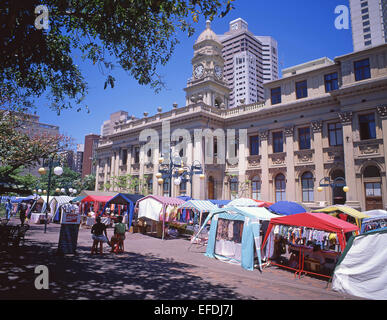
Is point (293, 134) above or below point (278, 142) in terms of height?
above

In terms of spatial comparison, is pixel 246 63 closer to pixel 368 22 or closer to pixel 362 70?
pixel 368 22

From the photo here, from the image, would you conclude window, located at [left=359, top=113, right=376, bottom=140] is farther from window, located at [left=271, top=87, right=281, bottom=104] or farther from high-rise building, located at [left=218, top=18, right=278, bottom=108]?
high-rise building, located at [left=218, top=18, right=278, bottom=108]

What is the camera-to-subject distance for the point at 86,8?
7953mm

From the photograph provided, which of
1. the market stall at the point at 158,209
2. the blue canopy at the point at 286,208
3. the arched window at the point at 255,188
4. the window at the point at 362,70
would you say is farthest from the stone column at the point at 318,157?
the market stall at the point at 158,209

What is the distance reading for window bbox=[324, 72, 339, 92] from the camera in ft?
79.0

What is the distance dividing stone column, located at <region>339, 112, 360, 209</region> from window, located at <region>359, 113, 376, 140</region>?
903 mm

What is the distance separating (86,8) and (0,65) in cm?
292

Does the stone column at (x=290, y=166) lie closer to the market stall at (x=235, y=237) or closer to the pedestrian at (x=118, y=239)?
the market stall at (x=235, y=237)

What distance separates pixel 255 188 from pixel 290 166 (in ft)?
14.2

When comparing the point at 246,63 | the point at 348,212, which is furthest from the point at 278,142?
the point at 246,63

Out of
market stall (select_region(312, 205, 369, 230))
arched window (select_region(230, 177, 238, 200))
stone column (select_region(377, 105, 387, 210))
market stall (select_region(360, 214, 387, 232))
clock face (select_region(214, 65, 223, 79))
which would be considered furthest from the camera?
clock face (select_region(214, 65, 223, 79))

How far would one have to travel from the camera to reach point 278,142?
88.9 ft

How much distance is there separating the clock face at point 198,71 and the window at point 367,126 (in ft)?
Result: 62.5

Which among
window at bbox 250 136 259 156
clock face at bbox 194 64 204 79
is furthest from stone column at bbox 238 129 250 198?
clock face at bbox 194 64 204 79
